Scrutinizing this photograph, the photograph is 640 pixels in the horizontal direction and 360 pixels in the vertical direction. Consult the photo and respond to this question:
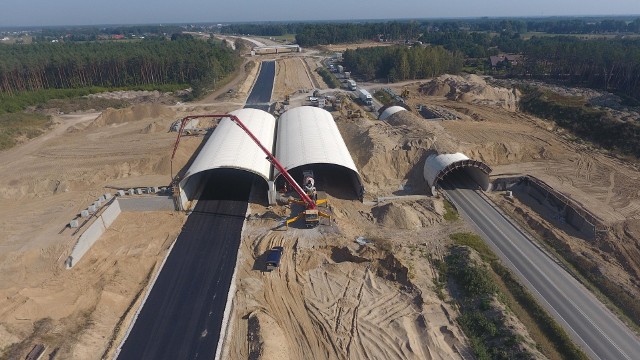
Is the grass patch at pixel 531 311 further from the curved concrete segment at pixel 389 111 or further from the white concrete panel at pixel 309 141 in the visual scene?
the curved concrete segment at pixel 389 111

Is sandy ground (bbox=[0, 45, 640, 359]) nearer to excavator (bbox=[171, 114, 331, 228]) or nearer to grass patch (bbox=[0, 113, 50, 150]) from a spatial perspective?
excavator (bbox=[171, 114, 331, 228])

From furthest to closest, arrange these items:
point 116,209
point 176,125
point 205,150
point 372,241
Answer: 1. point 176,125
2. point 205,150
3. point 116,209
4. point 372,241

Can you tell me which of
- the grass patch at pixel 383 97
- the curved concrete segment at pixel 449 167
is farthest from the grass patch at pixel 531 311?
A: the grass patch at pixel 383 97

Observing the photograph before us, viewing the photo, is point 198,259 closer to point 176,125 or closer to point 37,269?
point 37,269

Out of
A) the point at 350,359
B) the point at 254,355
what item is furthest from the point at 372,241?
the point at 254,355

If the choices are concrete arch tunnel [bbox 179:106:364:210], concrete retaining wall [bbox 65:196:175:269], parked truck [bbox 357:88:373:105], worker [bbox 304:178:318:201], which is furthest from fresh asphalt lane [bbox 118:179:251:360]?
parked truck [bbox 357:88:373:105]

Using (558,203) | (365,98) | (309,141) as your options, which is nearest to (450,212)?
(558,203)
